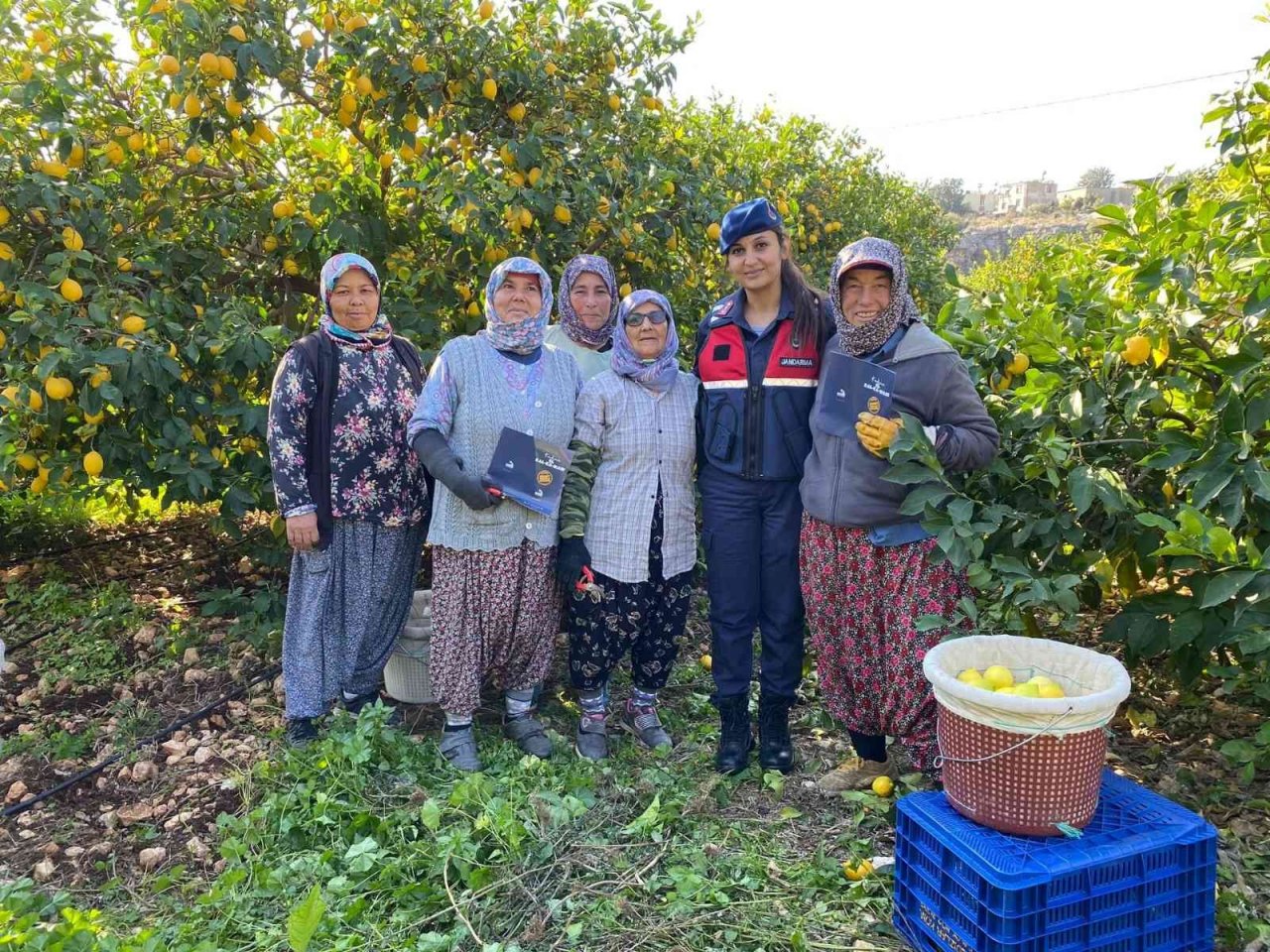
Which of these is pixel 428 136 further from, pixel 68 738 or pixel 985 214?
→ pixel 985 214

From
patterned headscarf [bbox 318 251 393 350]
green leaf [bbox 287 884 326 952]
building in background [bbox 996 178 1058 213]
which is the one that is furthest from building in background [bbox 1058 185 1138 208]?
green leaf [bbox 287 884 326 952]

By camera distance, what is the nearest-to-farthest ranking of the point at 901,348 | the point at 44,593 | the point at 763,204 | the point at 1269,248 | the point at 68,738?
1. the point at 1269,248
2. the point at 901,348
3. the point at 763,204
4. the point at 68,738
5. the point at 44,593

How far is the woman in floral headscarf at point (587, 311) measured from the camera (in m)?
3.24

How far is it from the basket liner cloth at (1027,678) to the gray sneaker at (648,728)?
3.99ft

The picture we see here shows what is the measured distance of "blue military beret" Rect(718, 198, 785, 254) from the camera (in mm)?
2752

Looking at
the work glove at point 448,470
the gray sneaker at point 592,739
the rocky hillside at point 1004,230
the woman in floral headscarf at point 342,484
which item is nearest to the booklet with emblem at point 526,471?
the work glove at point 448,470

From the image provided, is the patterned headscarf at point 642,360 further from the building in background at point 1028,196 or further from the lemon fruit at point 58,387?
the building in background at point 1028,196

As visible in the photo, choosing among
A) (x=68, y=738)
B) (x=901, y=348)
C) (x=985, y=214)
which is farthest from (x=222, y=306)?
(x=985, y=214)

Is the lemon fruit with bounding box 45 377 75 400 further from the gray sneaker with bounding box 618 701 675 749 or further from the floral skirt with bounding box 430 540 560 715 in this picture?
the gray sneaker with bounding box 618 701 675 749

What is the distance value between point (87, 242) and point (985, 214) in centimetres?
3877

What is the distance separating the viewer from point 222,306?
371 centimetres

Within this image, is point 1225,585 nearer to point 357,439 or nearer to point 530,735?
point 530,735

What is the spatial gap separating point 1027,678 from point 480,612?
64.6 inches

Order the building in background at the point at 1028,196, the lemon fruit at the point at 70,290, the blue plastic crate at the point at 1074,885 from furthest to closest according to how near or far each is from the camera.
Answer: the building in background at the point at 1028,196, the lemon fruit at the point at 70,290, the blue plastic crate at the point at 1074,885
